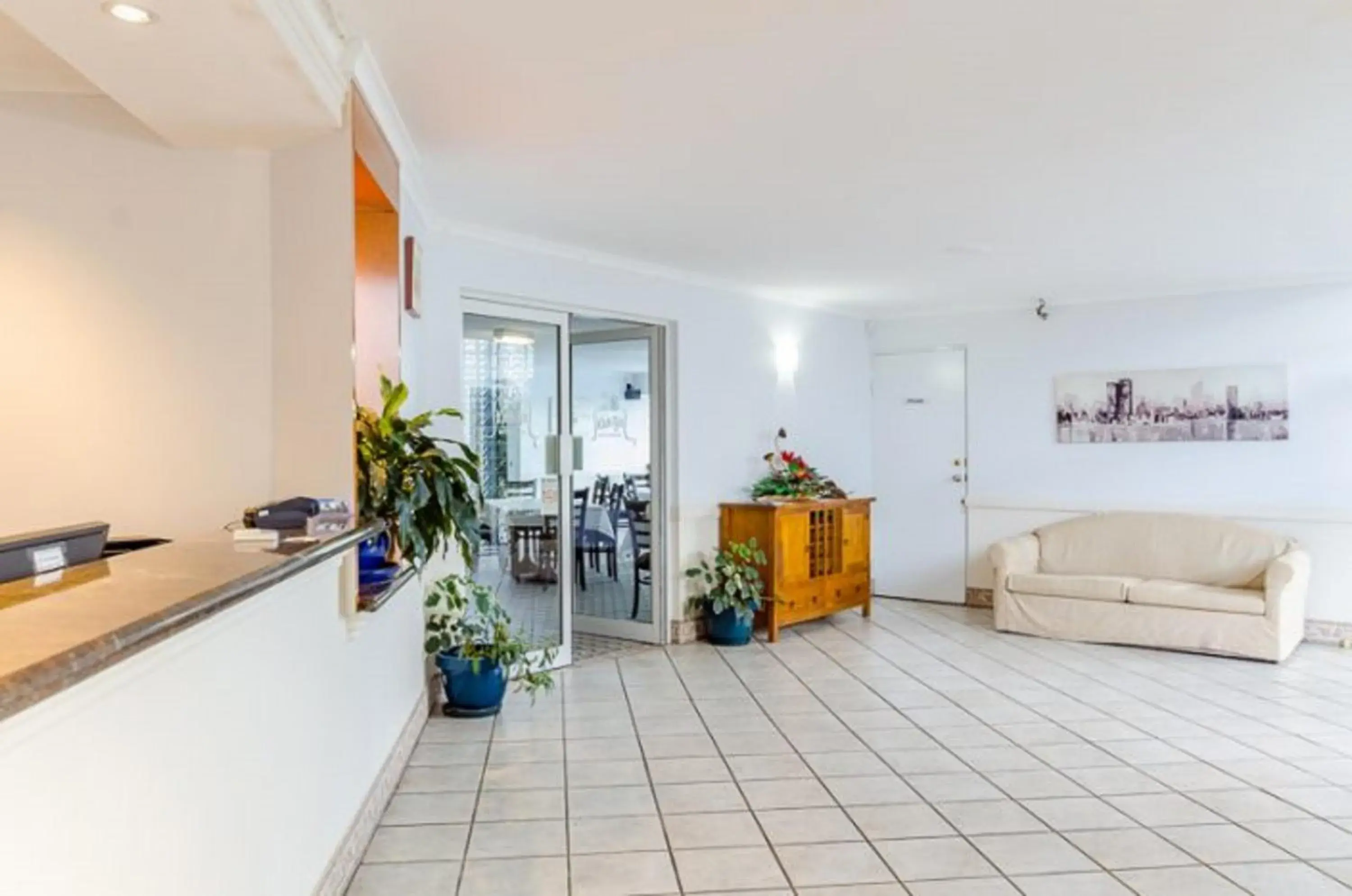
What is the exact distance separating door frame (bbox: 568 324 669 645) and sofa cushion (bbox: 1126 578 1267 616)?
9.51 ft

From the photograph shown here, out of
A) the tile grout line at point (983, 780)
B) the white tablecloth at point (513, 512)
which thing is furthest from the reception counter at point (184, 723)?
the white tablecloth at point (513, 512)

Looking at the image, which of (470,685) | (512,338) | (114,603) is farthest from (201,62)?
(512,338)

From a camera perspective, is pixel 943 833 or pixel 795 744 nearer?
pixel 943 833

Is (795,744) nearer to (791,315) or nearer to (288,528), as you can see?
(288,528)

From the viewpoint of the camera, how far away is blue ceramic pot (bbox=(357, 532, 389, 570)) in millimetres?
2887

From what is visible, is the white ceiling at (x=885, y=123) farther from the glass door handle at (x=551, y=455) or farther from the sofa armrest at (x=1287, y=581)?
the sofa armrest at (x=1287, y=581)

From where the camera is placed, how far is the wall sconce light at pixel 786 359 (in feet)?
21.5

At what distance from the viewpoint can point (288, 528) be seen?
2.19m

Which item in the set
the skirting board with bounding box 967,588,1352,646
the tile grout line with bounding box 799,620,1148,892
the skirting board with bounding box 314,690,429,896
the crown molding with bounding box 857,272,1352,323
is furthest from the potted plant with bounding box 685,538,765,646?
the skirting board with bounding box 967,588,1352,646

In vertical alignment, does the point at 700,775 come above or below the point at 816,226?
below

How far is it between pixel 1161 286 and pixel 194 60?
6.10 metres

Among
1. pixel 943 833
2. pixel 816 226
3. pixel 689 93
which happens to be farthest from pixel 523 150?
pixel 943 833

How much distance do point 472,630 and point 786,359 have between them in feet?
10.8

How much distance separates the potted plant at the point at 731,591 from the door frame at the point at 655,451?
0.21 metres
